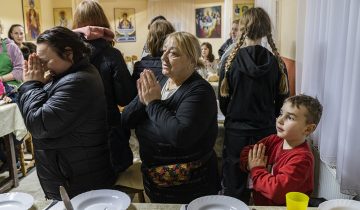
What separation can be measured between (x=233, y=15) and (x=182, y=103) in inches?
229

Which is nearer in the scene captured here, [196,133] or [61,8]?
[196,133]

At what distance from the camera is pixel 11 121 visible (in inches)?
122

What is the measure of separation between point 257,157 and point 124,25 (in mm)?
7231

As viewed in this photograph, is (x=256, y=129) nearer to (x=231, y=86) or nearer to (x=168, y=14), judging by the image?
Answer: (x=231, y=86)

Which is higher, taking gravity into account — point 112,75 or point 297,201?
point 112,75

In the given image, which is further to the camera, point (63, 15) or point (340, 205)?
point (63, 15)

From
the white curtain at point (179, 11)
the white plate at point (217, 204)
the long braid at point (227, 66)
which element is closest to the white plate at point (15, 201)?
the white plate at point (217, 204)

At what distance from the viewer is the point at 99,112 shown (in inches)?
60.6

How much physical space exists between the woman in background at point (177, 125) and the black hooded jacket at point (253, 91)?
0.60 meters

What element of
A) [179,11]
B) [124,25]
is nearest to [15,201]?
[179,11]

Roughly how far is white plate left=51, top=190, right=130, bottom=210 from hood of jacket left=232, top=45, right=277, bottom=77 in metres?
1.13

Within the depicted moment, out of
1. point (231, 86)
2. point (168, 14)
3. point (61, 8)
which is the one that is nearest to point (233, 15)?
point (168, 14)

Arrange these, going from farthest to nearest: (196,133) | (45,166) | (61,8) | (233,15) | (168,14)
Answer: (168,14) < (61,8) < (233,15) < (45,166) < (196,133)

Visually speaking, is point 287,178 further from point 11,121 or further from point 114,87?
point 11,121
